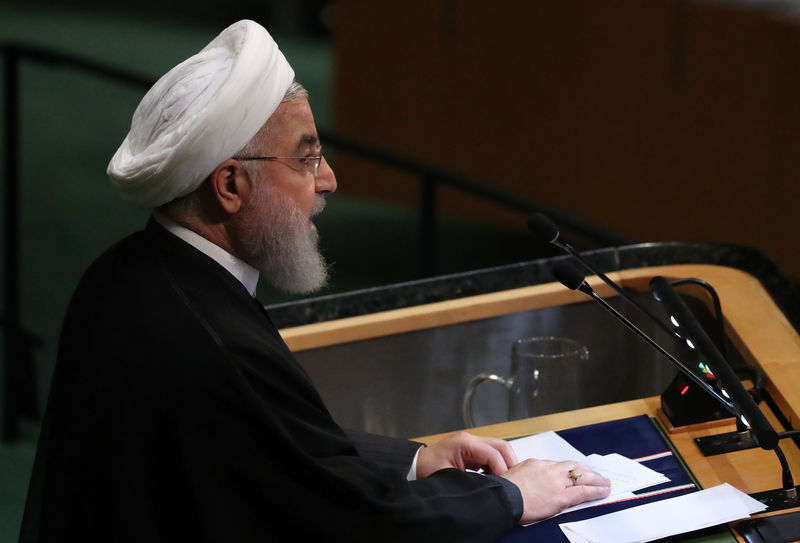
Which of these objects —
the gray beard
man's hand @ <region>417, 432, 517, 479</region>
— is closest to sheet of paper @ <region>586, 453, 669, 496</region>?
man's hand @ <region>417, 432, 517, 479</region>

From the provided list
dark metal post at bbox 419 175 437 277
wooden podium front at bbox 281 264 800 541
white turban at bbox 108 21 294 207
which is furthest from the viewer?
dark metal post at bbox 419 175 437 277

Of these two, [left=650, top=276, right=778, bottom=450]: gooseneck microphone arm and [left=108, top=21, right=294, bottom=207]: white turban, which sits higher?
[left=108, top=21, right=294, bottom=207]: white turban

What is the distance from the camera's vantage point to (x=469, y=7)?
216 inches

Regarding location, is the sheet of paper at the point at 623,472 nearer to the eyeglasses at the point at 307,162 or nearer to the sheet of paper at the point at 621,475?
the sheet of paper at the point at 621,475

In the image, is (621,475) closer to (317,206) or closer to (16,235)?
(317,206)

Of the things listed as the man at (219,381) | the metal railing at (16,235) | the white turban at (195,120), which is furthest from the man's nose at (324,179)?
the metal railing at (16,235)

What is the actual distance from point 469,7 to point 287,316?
3394 millimetres


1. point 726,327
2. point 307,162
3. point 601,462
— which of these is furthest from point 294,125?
point 726,327

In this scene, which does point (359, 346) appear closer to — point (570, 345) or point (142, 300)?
point (570, 345)

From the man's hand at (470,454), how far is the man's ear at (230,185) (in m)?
0.50

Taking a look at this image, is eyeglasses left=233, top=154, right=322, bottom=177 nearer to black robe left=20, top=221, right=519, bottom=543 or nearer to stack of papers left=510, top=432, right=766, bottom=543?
black robe left=20, top=221, right=519, bottom=543

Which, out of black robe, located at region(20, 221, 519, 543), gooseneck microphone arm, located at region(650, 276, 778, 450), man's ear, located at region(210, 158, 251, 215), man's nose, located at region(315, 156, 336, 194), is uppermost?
man's nose, located at region(315, 156, 336, 194)

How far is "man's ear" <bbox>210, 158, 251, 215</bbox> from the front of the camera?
5.62 feet

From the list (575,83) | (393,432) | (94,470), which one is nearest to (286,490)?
(94,470)
